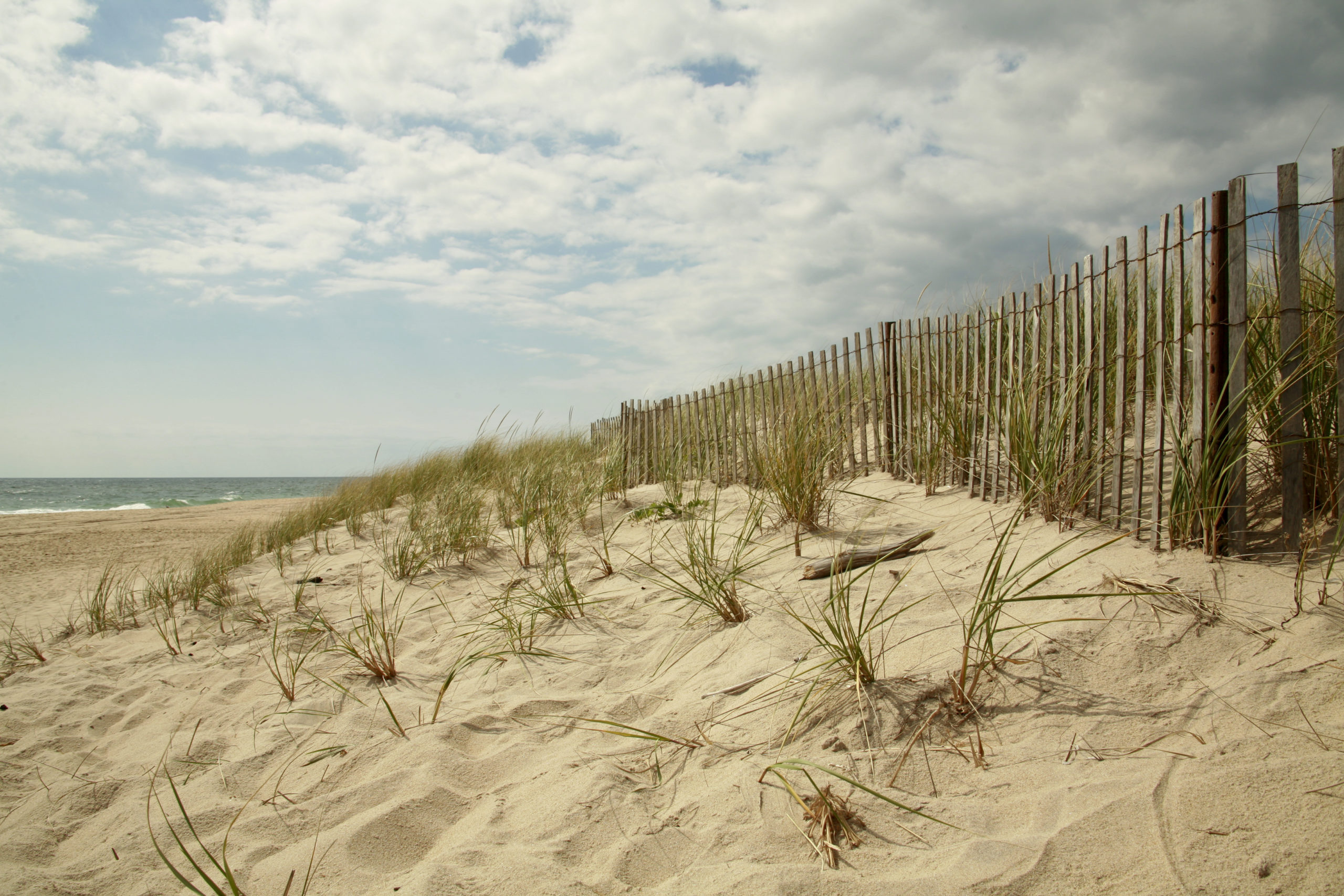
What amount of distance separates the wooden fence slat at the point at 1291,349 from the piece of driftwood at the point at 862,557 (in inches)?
50.9

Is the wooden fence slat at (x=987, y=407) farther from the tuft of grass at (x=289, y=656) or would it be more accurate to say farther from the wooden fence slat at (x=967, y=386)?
the tuft of grass at (x=289, y=656)

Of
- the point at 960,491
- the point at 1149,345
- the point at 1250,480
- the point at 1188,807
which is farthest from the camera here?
the point at 960,491

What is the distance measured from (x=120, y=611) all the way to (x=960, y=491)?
548cm

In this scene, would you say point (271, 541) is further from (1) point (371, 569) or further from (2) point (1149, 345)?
(2) point (1149, 345)

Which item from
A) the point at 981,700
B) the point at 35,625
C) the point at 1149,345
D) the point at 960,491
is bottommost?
the point at 35,625

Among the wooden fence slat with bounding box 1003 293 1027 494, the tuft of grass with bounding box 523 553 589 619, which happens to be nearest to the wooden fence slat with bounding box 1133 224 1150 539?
the wooden fence slat with bounding box 1003 293 1027 494

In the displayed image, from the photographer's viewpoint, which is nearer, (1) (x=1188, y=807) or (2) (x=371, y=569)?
(1) (x=1188, y=807)

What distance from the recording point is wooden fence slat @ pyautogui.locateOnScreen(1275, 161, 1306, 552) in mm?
2314

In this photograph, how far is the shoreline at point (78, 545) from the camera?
5535 mm

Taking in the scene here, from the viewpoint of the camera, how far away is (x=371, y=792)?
1970 millimetres

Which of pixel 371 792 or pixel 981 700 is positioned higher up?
pixel 981 700

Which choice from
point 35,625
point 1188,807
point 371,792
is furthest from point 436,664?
point 35,625

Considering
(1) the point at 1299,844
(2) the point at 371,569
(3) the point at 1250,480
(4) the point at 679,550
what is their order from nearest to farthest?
1. (1) the point at 1299,844
2. (3) the point at 1250,480
3. (4) the point at 679,550
4. (2) the point at 371,569

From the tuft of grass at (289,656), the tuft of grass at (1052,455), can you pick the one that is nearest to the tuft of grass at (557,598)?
the tuft of grass at (289,656)
